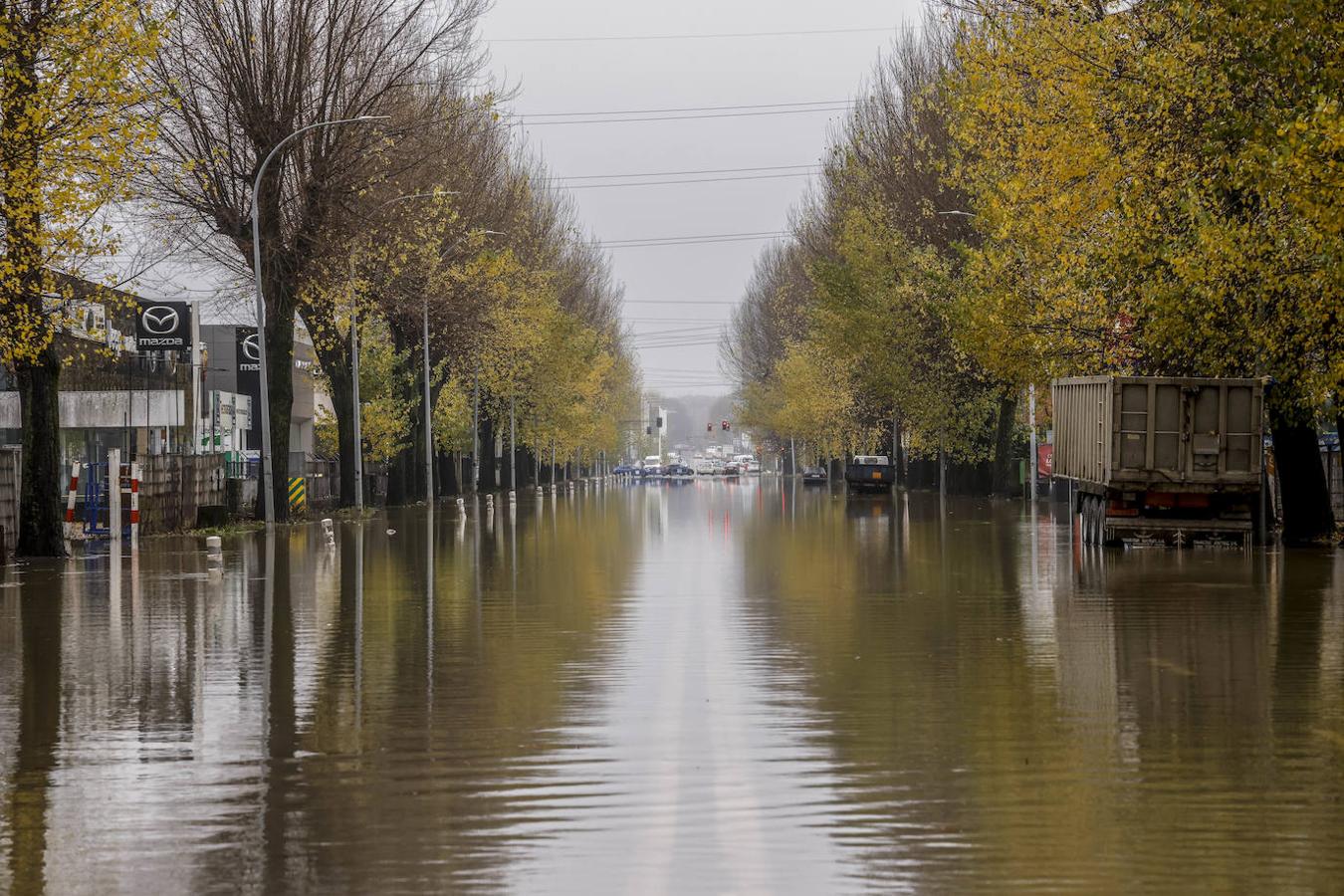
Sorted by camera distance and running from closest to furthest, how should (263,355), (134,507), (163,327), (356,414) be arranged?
1. (134,507)
2. (263,355)
3. (356,414)
4. (163,327)

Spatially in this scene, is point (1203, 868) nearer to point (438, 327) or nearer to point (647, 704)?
point (647, 704)

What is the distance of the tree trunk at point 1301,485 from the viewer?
35000mm

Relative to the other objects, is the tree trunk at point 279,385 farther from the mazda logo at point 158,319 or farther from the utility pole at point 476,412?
the utility pole at point 476,412

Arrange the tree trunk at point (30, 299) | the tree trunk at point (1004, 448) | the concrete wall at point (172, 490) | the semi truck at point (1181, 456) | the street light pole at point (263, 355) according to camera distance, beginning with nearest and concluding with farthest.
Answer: the tree trunk at point (30, 299)
the semi truck at point (1181, 456)
the concrete wall at point (172, 490)
the street light pole at point (263, 355)
the tree trunk at point (1004, 448)

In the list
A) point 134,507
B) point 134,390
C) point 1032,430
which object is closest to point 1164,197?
point 134,507

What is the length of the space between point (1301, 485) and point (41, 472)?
2269 cm

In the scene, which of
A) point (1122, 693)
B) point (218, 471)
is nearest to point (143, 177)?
point (218, 471)

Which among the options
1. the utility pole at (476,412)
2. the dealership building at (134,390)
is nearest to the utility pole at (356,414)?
the dealership building at (134,390)

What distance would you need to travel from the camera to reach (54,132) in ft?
99.8

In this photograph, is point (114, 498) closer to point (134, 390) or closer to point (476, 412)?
point (134, 390)

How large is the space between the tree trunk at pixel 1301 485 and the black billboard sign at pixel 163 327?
36.8m

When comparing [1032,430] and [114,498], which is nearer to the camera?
[114,498]

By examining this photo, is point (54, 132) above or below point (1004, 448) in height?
above

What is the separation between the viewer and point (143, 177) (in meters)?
47.3
